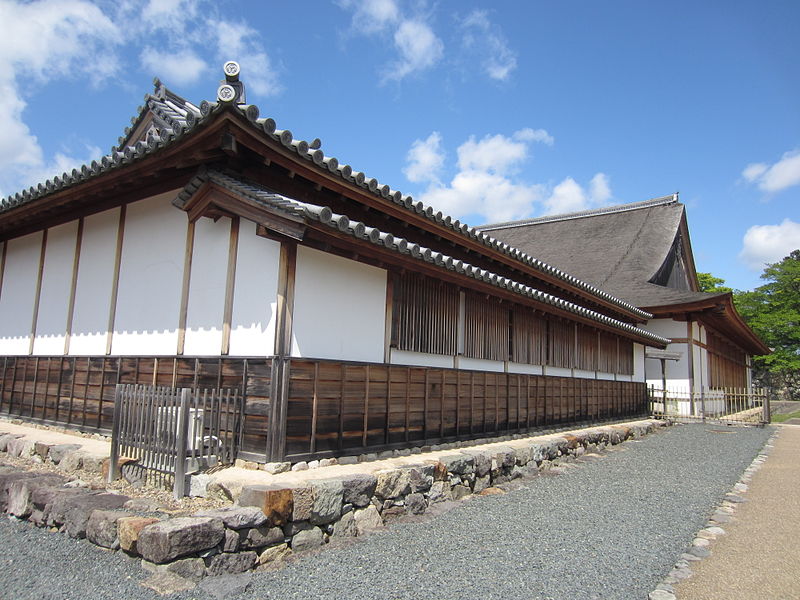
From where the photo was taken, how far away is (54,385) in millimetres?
8258

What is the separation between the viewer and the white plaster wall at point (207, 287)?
249 inches

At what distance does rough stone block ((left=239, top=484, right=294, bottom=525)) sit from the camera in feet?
14.5

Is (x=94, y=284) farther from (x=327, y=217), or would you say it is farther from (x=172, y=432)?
(x=327, y=217)

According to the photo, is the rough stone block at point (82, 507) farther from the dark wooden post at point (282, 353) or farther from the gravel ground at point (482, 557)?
the dark wooden post at point (282, 353)

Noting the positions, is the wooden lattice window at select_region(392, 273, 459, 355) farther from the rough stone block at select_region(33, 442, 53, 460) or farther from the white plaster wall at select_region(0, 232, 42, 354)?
the white plaster wall at select_region(0, 232, 42, 354)

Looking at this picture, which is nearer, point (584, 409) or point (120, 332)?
point (120, 332)

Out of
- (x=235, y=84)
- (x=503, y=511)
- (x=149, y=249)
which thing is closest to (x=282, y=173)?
(x=235, y=84)

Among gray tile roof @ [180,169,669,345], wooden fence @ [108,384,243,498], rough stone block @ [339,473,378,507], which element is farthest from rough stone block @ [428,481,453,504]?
gray tile roof @ [180,169,669,345]


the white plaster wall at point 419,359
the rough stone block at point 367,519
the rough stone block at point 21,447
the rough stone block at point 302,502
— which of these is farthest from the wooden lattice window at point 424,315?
the rough stone block at point 21,447

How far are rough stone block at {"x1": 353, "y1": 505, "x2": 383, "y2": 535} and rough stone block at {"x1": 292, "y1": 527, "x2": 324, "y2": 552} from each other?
0.49 metres

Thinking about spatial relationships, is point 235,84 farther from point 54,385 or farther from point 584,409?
point 584,409

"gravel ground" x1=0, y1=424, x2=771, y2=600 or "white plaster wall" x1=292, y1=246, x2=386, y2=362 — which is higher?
"white plaster wall" x1=292, y1=246, x2=386, y2=362

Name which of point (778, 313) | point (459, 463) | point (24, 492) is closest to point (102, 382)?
point (24, 492)

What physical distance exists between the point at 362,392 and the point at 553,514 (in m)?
2.63
